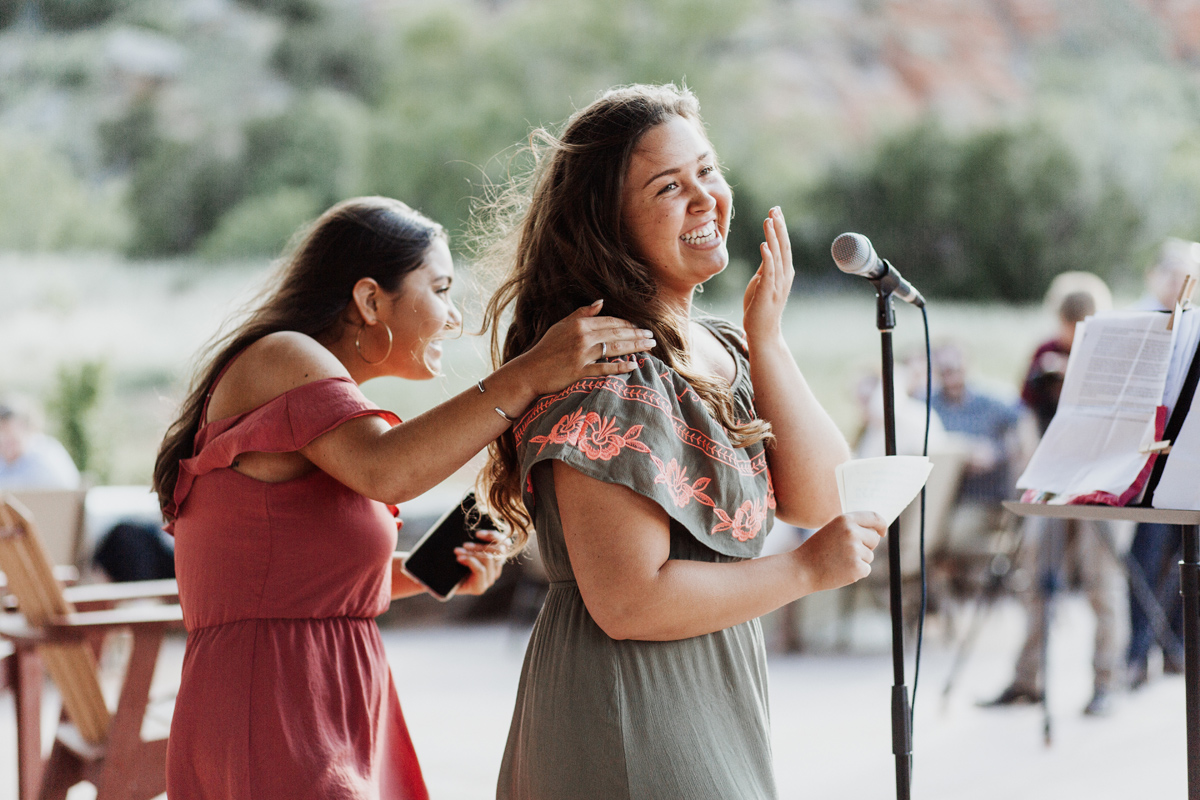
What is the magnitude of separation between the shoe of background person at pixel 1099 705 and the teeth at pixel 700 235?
135 inches

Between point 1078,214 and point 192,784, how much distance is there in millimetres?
9512

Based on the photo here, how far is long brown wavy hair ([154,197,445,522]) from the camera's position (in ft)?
5.43

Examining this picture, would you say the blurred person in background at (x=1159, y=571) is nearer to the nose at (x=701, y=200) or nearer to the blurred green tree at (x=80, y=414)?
the nose at (x=701, y=200)

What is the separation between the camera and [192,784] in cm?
152

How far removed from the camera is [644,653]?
1.24 m

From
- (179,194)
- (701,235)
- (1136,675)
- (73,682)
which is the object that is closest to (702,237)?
(701,235)

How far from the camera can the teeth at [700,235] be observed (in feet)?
4.48

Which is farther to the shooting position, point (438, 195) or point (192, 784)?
point (438, 195)

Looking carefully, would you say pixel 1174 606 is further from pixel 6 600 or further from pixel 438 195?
pixel 438 195

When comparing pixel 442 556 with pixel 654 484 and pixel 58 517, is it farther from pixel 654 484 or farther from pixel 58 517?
pixel 58 517

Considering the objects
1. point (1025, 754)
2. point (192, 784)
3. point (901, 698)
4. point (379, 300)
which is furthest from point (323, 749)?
point (1025, 754)

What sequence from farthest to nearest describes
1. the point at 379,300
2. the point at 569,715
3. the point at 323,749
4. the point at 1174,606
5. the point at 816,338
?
the point at 816,338 < the point at 1174,606 < the point at 379,300 < the point at 323,749 < the point at 569,715

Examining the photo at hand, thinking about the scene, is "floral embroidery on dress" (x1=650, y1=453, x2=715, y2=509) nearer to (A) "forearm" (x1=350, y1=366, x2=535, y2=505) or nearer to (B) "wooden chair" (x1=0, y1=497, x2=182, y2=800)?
(A) "forearm" (x1=350, y1=366, x2=535, y2=505)

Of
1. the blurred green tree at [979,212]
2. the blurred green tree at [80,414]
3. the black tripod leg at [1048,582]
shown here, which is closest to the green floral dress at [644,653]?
the black tripod leg at [1048,582]
